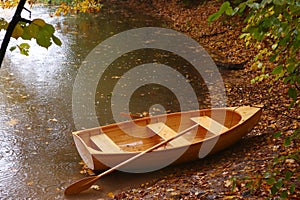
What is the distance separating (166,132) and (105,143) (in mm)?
873

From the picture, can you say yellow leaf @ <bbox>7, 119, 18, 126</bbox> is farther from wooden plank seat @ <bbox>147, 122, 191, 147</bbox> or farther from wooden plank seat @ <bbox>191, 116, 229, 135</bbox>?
wooden plank seat @ <bbox>191, 116, 229, 135</bbox>

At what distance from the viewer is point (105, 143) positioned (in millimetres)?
5410

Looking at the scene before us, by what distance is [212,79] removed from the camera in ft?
28.7

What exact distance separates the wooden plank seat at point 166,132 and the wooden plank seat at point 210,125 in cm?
41

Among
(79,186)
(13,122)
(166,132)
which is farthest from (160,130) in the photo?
(13,122)

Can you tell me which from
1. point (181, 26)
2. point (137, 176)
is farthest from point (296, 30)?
point (181, 26)

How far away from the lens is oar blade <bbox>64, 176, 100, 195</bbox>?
15.7 ft

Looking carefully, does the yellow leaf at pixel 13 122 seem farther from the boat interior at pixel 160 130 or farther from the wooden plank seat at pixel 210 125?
the wooden plank seat at pixel 210 125

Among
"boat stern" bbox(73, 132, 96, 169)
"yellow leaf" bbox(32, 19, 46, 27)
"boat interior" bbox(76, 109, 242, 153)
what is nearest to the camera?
"yellow leaf" bbox(32, 19, 46, 27)

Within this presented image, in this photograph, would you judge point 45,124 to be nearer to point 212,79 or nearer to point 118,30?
point 212,79

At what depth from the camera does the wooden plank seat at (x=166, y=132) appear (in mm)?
5391

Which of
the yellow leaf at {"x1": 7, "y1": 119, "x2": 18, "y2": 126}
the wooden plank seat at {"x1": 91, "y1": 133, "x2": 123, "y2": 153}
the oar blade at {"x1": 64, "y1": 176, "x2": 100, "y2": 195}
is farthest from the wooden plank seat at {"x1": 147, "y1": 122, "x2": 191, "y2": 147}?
the yellow leaf at {"x1": 7, "y1": 119, "x2": 18, "y2": 126}

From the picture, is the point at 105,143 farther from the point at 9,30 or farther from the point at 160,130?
the point at 9,30

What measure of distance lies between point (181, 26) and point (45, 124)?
24.5ft
